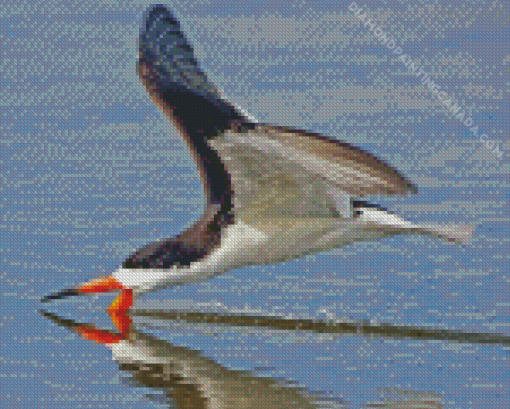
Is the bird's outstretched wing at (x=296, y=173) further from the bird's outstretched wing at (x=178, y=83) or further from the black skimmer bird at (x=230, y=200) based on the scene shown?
the bird's outstretched wing at (x=178, y=83)

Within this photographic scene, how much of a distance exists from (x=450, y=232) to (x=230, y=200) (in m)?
1.97

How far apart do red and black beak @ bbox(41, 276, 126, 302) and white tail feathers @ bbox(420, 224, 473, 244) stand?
2883mm

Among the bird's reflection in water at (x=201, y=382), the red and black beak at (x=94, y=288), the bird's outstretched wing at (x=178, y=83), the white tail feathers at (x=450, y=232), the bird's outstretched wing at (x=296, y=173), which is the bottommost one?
the bird's reflection in water at (x=201, y=382)

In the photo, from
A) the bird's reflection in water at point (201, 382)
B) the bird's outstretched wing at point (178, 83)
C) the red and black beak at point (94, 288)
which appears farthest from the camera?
the red and black beak at point (94, 288)

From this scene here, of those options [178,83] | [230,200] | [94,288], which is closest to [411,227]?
[230,200]

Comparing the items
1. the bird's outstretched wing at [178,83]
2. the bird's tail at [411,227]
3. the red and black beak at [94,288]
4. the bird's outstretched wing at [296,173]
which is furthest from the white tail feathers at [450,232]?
the red and black beak at [94,288]

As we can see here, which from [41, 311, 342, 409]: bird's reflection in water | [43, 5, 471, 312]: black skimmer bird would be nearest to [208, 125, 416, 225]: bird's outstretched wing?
[43, 5, 471, 312]: black skimmer bird

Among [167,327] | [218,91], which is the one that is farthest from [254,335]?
[218,91]

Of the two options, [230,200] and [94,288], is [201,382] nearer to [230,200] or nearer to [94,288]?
[230,200]

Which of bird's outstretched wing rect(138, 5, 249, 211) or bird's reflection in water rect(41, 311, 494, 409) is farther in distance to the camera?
bird's outstretched wing rect(138, 5, 249, 211)

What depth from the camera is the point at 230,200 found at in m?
15.5

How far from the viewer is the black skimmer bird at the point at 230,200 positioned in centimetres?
1373

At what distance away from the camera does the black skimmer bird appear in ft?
45.0

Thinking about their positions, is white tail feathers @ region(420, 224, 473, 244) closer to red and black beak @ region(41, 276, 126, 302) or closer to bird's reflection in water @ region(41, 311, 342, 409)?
bird's reflection in water @ region(41, 311, 342, 409)
